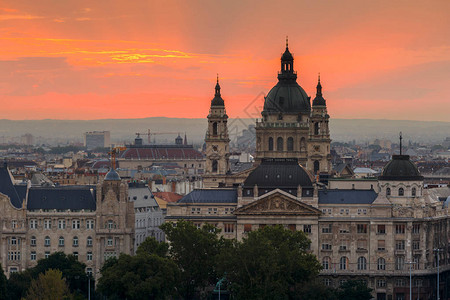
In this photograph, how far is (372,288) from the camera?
191375 mm

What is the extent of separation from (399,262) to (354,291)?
14824 mm

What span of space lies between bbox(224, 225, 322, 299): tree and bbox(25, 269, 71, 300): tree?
20197mm

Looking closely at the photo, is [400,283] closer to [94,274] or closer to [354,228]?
[354,228]

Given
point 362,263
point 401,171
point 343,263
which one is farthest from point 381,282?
point 401,171

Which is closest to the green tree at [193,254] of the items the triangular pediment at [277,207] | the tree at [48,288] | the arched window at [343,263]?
the triangular pediment at [277,207]

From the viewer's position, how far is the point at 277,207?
197125mm

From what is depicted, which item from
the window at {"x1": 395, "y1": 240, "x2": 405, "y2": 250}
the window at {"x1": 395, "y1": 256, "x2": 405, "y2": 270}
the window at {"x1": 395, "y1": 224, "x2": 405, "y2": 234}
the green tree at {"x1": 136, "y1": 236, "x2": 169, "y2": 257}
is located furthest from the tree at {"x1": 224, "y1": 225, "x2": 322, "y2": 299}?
the window at {"x1": 395, "y1": 224, "x2": 405, "y2": 234}

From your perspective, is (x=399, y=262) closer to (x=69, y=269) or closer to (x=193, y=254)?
(x=193, y=254)

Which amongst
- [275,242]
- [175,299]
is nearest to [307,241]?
[275,242]

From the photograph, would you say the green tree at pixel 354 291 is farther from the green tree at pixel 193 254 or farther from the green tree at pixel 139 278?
the green tree at pixel 139 278

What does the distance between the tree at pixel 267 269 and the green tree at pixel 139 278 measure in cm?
755

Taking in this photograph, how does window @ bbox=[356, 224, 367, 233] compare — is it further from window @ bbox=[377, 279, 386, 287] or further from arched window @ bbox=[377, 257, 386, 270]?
window @ bbox=[377, 279, 386, 287]

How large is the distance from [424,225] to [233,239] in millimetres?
25078

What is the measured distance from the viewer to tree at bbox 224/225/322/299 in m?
169
